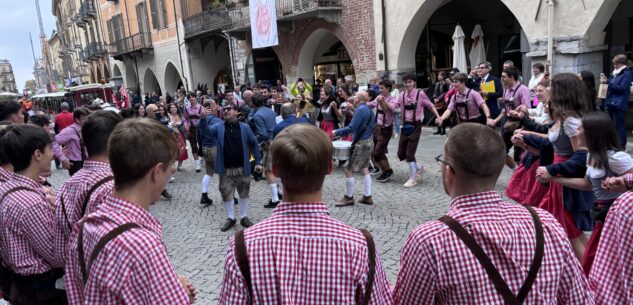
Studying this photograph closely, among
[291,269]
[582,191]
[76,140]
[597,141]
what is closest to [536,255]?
[291,269]

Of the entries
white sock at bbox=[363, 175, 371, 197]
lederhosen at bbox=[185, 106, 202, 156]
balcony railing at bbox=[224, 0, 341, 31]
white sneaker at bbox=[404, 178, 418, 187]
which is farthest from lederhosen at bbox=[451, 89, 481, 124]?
balcony railing at bbox=[224, 0, 341, 31]

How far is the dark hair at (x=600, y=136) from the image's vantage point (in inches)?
118

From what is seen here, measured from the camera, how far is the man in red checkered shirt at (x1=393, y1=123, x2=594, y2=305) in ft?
5.43

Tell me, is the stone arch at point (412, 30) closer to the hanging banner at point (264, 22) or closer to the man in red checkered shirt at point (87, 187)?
the hanging banner at point (264, 22)

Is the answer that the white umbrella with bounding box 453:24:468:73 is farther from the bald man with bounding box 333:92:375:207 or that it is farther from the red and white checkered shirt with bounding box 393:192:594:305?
the red and white checkered shirt with bounding box 393:192:594:305

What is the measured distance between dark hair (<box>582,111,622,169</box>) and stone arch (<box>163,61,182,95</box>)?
2763 centimetres

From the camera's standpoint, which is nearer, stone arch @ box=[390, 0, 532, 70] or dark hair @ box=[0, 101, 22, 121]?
dark hair @ box=[0, 101, 22, 121]

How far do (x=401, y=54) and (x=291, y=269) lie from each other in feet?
43.5

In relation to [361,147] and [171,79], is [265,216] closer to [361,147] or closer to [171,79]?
[361,147]

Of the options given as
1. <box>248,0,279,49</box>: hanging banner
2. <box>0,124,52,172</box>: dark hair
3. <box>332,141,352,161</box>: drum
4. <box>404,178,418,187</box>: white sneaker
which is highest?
<box>248,0,279,49</box>: hanging banner

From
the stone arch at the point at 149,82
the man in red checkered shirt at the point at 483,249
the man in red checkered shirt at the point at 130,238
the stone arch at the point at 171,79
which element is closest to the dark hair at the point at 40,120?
the man in red checkered shirt at the point at 130,238

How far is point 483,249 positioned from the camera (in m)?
1.65

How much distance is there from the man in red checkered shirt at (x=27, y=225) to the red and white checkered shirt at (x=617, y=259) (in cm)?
272

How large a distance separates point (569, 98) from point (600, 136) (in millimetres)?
785
